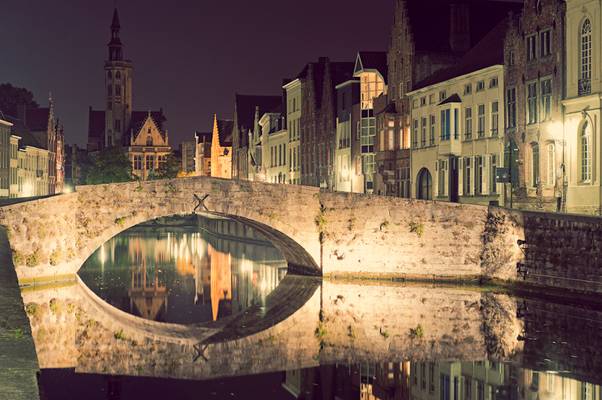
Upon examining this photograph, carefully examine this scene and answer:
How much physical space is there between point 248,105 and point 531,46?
5208 centimetres

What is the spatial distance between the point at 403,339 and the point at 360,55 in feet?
102

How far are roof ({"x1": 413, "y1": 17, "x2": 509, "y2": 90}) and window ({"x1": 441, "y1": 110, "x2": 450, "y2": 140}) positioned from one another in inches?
54.0

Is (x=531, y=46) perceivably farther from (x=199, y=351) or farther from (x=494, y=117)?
(x=199, y=351)

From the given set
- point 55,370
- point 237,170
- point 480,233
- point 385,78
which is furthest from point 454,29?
point 237,170

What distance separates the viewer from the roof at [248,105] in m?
85.9

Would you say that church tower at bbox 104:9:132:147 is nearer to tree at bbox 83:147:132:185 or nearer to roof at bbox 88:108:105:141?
roof at bbox 88:108:105:141

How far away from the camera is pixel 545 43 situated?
34.6 meters

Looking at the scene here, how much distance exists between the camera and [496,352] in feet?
66.7

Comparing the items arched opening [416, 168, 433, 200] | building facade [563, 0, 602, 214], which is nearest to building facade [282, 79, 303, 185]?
arched opening [416, 168, 433, 200]

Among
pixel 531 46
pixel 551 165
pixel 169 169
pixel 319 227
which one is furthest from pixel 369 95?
pixel 169 169

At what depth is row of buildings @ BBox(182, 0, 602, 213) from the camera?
104ft

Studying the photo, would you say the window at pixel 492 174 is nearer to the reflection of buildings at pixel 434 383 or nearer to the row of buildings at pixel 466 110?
the row of buildings at pixel 466 110

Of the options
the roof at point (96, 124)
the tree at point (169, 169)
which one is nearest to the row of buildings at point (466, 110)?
the tree at point (169, 169)

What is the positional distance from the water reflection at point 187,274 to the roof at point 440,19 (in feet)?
35.5
